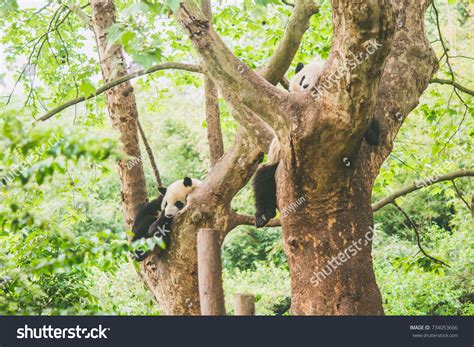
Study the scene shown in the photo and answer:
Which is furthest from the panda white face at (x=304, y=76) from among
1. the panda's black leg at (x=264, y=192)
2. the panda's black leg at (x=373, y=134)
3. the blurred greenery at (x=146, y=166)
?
the panda's black leg at (x=373, y=134)

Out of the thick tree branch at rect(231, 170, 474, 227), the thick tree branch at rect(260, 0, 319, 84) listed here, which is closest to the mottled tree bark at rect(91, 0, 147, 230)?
the thick tree branch at rect(231, 170, 474, 227)

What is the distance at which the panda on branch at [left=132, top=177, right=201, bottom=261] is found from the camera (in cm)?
564

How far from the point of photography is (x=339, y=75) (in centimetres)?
353

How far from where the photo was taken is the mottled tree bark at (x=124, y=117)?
584 centimetres

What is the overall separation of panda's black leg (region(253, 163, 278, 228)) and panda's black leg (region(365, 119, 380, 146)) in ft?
2.42

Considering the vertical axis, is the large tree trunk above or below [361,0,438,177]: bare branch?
below

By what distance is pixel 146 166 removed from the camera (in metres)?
19.4

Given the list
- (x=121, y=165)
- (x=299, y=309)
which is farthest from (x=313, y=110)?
(x=121, y=165)

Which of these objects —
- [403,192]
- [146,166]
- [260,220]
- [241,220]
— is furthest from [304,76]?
[146,166]

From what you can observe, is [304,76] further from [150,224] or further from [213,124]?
[150,224]

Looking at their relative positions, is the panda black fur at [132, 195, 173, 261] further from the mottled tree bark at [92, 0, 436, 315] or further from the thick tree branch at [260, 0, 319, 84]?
the thick tree branch at [260, 0, 319, 84]

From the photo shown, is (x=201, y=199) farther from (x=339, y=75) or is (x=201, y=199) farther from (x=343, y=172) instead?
(x=339, y=75)

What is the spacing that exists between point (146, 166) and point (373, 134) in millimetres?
15756

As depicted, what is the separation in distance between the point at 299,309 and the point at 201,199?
1.89 m
